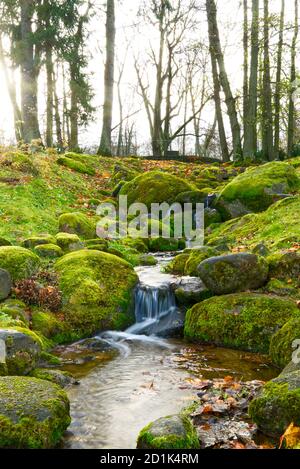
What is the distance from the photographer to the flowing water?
4.81 metres

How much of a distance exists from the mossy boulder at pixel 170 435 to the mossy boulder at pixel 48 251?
618 centimetres

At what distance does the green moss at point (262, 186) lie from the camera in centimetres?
1338

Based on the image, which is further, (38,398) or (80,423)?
(80,423)

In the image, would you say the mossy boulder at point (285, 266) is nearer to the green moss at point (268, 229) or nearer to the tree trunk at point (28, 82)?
the green moss at point (268, 229)

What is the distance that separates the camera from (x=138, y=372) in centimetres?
636

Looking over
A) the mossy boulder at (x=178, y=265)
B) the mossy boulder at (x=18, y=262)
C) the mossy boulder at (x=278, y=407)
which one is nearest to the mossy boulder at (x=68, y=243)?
the mossy boulder at (x=18, y=262)

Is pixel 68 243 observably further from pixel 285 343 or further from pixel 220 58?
pixel 220 58

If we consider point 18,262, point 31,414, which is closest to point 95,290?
point 18,262

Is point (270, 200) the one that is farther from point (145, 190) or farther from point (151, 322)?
point (151, 322)

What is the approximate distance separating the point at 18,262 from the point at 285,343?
16.3 ft

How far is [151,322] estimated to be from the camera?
27.9ft

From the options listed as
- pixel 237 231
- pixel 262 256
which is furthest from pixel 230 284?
pixel 237 231

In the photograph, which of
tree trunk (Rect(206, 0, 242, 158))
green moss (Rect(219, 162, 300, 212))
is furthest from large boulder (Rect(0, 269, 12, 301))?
tree trunk (Rect(206, 0, 242, 158))
